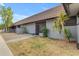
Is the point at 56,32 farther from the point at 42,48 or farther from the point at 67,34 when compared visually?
the point at 42,48

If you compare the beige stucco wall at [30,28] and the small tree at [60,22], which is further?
the beige stucco wall at [30,28]

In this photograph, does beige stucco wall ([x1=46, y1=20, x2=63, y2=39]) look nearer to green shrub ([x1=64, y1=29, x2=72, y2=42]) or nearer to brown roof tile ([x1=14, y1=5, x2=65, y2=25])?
green shrub ([x1=64, y1=29, x2=72, y2=42])

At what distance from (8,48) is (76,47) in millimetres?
2587

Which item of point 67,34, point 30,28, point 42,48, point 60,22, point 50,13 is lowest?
point 42,48

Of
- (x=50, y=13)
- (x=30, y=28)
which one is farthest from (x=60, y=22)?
(x=30, y=28)

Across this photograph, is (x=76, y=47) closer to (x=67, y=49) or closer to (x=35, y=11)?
(x=67, y=49)

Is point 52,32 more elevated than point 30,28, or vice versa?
point 30,28

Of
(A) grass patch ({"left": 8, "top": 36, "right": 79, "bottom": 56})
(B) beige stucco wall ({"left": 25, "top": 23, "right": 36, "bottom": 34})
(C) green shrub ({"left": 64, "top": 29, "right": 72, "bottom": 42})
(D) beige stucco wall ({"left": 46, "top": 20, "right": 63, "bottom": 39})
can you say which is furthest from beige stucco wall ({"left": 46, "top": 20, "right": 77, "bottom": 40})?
(B) beige stucco wall ({"left": 25, "top": 23, "right": 36, "bottom": 34})

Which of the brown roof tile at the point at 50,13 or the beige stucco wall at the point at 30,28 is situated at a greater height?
the brown roof tile at the point at 50,13

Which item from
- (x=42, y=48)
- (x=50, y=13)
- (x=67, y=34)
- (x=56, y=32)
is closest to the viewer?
(x=42, y=48)

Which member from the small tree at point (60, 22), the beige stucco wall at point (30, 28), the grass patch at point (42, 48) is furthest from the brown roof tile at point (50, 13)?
the beige stucco wall at point (30, 28)

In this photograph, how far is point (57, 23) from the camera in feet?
29.8

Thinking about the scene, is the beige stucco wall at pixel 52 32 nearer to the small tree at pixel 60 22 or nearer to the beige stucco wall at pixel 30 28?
the small tree at pixel 60 22

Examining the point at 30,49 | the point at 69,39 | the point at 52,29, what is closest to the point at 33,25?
the point at 52,29
